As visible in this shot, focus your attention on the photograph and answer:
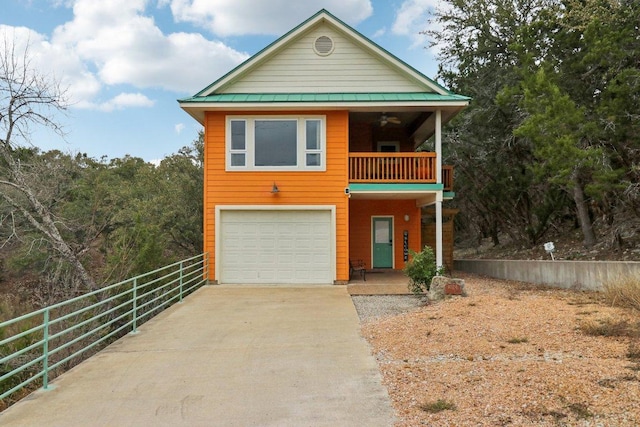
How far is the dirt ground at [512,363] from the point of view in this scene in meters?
3.88

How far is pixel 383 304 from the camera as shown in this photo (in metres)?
9.63

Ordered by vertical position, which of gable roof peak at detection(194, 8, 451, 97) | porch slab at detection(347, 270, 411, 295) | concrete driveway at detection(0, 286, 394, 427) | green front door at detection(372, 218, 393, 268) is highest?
gable roof peak at detection(194, 8, 451, 97)

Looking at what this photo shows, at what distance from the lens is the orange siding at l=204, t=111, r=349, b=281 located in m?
12.8

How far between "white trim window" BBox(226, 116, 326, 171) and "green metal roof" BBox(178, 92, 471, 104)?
539 millimetres

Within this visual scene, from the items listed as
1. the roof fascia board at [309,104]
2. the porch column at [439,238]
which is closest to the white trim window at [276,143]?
the roof fascia board at [309,104]

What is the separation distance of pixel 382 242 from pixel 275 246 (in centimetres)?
463

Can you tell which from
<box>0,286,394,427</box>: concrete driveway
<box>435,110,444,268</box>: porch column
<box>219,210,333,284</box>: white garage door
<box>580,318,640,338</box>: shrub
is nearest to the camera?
<box>0,286,394,427</box>: concrete driveway

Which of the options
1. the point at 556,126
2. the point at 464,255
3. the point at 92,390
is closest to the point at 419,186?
the point at 556,126

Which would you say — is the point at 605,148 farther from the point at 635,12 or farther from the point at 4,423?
the point at 4,423

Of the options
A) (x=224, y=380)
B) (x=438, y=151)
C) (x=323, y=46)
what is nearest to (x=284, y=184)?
(x=323, y=46)

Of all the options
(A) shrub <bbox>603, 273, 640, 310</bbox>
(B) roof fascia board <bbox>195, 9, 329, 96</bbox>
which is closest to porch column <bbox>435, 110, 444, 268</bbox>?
(A) shrub <bbox>603, 273, 640, 310</bbox>

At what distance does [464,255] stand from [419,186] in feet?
46.4

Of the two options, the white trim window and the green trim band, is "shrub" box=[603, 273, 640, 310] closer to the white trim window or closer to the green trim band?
the green trim band

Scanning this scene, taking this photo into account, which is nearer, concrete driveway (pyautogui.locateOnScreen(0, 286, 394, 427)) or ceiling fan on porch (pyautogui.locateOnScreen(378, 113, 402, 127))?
concrete driveway (pyautogui.locateOnScreen(0, 286, 394, 427))
